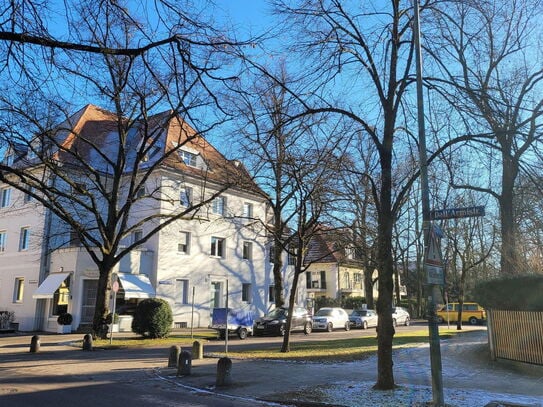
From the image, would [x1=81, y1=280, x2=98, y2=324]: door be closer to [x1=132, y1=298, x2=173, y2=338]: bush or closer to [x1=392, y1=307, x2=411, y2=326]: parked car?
[x1=132, y1=298, x2=173, y2=338]: bush

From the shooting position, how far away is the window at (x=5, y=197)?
115 ft

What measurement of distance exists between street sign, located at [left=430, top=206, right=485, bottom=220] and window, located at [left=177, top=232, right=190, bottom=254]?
1068 inches

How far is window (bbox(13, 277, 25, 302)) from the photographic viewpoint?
33.0m

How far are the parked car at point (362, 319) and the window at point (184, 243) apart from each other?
46.8 feet

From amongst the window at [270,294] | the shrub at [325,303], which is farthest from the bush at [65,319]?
the shrub at [325,303]

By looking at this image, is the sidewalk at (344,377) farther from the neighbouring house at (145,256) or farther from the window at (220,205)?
the window at (220,205)

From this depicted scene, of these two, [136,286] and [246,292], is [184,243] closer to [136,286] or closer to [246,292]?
[136,286]

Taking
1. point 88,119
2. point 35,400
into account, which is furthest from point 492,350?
point 88,119

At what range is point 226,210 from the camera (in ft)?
126

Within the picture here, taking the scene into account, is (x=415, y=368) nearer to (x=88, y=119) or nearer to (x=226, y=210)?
(x=226, y=210)

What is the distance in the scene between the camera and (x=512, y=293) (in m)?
15.4

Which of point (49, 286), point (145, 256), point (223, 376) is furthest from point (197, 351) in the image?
point (145, 256)

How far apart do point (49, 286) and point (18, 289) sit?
5.31 meters

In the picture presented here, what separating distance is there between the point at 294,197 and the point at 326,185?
11.0 ft
